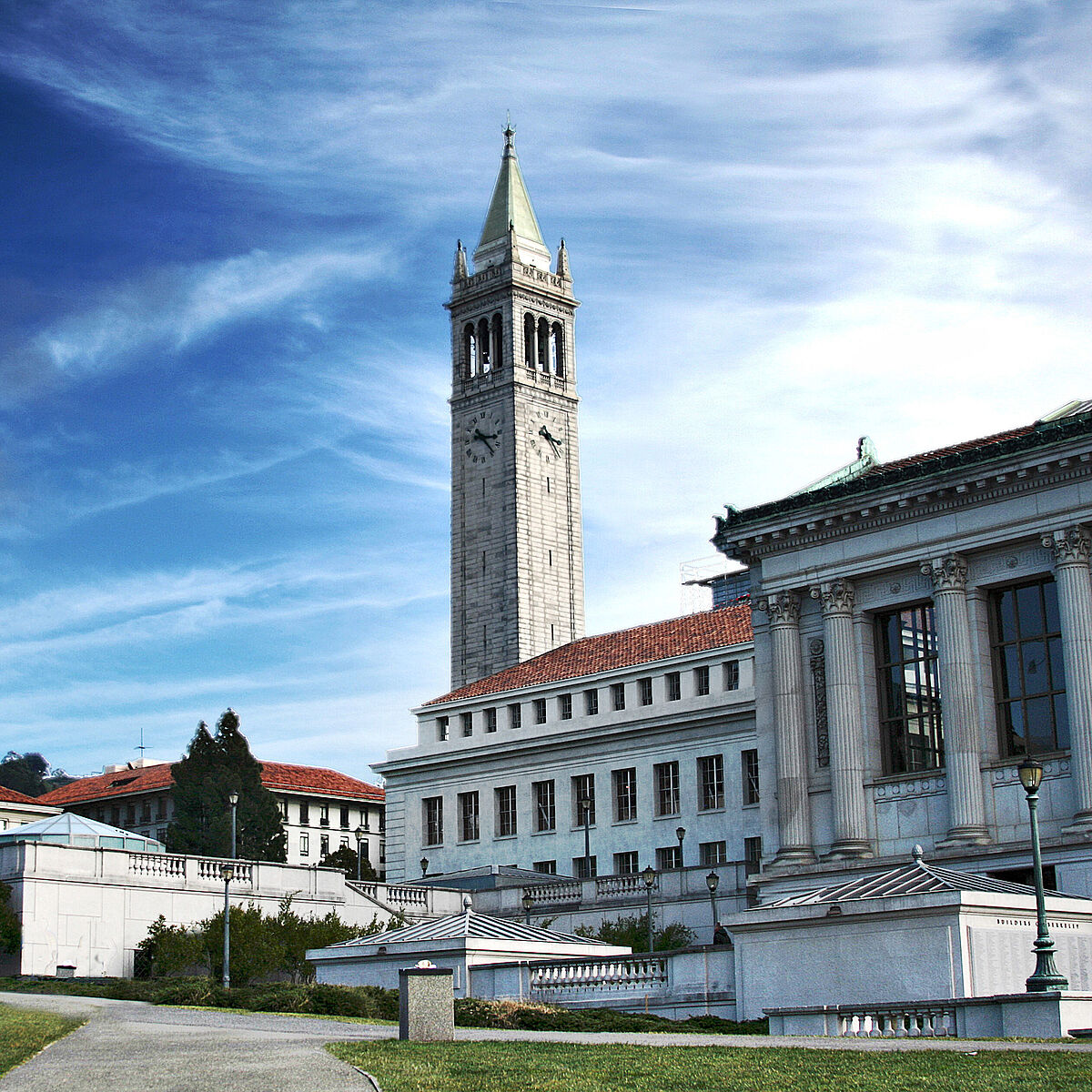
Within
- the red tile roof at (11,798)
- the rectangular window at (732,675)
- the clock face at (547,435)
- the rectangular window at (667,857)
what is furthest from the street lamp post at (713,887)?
the clock face at (547,435)

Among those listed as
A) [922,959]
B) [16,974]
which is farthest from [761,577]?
[16,974]

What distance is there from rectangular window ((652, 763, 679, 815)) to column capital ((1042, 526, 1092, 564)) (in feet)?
109

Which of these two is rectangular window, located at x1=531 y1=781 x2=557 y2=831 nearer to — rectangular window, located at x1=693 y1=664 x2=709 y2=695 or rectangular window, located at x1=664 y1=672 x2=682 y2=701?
rectangular window, located at x1=664 y1=672 x2=682 y2=701

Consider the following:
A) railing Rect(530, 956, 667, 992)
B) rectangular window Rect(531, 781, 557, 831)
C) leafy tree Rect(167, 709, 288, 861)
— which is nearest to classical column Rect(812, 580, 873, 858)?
railing Rect(530, 956, 667, 992)

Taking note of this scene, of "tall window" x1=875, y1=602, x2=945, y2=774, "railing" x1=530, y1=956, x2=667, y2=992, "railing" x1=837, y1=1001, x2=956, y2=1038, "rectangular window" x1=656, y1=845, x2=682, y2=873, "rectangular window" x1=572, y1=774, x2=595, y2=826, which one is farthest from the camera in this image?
"rectangular window" x1=572, y1=774, x2=595, y2=826

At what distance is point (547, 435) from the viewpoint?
13025 cm

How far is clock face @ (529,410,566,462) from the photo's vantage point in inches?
5084

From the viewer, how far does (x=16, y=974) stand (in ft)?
165

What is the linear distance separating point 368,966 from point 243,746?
196ft

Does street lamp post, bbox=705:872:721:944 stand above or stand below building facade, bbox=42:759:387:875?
below

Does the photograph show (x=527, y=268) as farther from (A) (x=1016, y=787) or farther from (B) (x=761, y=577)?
(A) (x=1016, y=787)

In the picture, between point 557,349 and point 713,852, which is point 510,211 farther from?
point 713,852

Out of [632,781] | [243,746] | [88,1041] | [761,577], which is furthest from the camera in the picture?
[243,746]

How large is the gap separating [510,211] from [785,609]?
89211 mm
